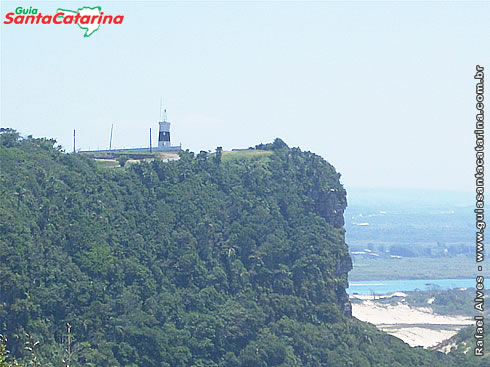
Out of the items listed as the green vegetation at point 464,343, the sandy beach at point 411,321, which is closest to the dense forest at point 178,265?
the green vegetation at point 464,343

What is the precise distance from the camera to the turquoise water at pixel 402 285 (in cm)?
13780

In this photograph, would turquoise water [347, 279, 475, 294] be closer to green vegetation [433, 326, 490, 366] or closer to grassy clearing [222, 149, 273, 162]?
grassy clearing [222, 149, 273, 162]

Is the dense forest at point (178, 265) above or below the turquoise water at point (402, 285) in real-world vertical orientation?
above

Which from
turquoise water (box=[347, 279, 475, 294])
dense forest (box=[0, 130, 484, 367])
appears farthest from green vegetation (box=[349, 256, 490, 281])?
dense forest (box=[0, 130, 484, 367])

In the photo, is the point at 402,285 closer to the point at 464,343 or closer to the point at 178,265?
the point at 464,343

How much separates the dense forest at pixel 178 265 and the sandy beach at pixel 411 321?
18.8m

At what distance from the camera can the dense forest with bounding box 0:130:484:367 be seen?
60500mm

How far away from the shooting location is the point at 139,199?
74.7 metres

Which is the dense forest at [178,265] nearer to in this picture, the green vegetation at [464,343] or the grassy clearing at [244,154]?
the grassy clearing at [244,154]

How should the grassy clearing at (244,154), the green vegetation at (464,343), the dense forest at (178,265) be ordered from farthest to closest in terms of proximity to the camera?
the grassy clearing at (244,154)
the green vegetation at (464,343)
the dense forest at (178,265)

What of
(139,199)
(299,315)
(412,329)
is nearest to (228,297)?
(299,315)

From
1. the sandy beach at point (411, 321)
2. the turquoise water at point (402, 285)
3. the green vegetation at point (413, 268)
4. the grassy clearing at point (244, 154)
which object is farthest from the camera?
the green vegetation at point (413, 268)

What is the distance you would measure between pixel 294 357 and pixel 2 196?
21.9 m

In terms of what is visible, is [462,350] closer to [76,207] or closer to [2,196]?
[76,207]
